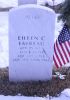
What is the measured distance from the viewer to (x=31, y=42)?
5.74 meters

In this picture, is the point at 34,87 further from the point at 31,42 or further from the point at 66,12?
the point at 66,12

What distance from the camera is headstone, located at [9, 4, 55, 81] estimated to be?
5.53m

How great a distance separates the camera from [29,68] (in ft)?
19.3

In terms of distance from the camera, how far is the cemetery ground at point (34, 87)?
5.55 meters

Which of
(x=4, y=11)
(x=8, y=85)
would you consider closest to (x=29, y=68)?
(x=8, y=85)

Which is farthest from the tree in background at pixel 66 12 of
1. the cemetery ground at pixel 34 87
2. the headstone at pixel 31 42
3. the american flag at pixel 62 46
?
the cemetery ground at pixel 34 87

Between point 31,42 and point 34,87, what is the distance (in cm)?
75

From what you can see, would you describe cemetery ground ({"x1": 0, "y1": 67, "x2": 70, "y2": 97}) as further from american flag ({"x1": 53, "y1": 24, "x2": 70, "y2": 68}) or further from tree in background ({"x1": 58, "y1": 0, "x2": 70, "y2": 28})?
tree in background ({"x1": 58, "y1": 0, "x2": 70, "y2": 28})

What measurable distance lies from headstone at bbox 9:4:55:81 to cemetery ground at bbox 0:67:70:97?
0.13 metres

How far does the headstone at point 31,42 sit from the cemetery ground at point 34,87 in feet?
0.42

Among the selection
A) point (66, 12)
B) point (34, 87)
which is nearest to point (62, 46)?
point (66, 12)

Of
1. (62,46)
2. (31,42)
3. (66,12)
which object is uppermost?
(66,12)

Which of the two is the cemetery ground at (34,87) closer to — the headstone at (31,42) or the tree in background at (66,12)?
the headstone at (31,42)

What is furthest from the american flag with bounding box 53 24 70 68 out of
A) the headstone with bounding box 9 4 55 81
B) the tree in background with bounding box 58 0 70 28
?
the headstone with bounding box 9 4 55 81
